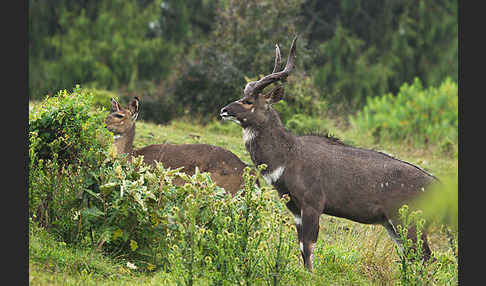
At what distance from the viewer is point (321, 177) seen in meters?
7.51

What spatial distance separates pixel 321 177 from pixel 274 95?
127 cm

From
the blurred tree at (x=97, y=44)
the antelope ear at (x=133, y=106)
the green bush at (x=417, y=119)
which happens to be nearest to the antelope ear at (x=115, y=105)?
the antelope ear at (x=133, y=106)

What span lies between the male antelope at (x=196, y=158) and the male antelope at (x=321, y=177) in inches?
38.1

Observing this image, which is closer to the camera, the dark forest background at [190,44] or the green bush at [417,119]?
the green bush at [417,119]

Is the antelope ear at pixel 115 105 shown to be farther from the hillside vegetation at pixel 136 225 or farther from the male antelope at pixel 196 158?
the hillside vegetation at pixel 136 225

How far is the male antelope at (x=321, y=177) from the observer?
7410 millimetres

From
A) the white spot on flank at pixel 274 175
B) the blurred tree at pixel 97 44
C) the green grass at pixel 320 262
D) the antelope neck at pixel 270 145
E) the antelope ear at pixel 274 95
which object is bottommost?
the blurred tree at pixel 97 44

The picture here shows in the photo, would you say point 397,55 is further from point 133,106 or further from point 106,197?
point 106,197

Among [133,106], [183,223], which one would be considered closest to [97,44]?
[133,106]

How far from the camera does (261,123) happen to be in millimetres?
7875

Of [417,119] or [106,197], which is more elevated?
[106,197]

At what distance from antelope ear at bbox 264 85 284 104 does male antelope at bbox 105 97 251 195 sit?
3.99 ft

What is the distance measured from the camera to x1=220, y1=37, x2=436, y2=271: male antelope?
7410 mm

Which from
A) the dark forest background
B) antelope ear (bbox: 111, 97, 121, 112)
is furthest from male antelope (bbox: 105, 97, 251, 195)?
the dark forest background
